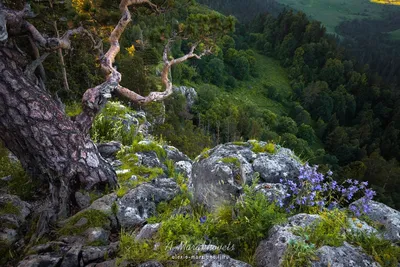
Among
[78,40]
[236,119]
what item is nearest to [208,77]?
[236,119]

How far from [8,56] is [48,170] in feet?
6.76

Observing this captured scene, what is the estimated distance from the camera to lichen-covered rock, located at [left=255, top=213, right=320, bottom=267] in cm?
369

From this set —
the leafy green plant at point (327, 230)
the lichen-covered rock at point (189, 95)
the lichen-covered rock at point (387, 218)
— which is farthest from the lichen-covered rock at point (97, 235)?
the lichen-covered rock at point (189, 95)

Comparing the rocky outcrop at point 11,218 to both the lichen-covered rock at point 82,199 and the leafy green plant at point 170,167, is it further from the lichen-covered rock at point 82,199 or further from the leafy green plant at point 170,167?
the leafy green plant at point 170,167

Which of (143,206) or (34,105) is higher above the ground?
(34,105)

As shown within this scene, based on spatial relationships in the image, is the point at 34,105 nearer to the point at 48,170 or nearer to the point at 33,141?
the point at 33,141

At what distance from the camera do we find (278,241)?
3805 mm

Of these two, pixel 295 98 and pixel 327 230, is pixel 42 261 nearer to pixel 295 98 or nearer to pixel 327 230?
pixel 327 230

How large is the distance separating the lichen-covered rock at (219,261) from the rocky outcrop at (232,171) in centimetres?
123

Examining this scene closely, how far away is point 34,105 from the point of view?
17.4ft

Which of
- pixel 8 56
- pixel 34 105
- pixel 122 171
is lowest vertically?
pixel 122 171

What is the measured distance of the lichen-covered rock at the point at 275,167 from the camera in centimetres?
550

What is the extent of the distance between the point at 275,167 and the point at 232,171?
850 mm

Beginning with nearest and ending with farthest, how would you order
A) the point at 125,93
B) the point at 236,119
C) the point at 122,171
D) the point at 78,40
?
the point at 122,171
the point at 125,93
the point at 78,40
the point at 236,119
